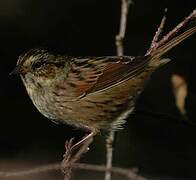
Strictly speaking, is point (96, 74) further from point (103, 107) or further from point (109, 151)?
point (109, 151)

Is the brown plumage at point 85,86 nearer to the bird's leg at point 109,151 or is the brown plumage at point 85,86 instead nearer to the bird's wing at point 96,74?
the bird's wing at point 96,74

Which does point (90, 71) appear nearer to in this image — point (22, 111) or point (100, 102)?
point (100, 102)

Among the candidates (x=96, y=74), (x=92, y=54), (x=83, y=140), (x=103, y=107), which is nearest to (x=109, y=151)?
(x=83, y=140)

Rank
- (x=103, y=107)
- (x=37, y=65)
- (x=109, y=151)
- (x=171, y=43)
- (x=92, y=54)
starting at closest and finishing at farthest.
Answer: (x=109, y=151), (x=171, y=43), (x=37, y=65), (x=103, y=107), (x=92, y=54)

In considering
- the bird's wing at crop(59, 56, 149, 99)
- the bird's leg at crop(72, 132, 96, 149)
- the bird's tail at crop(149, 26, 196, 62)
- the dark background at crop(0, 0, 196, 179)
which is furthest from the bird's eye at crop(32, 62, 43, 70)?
the dark background at crop(0, 0, 196, 179)

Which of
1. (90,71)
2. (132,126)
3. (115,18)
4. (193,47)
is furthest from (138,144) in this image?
(90,71)

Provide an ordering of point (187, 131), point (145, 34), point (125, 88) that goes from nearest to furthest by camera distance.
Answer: point (125, 88), point (187, 131), point (145, 34)

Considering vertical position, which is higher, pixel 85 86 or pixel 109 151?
pixel 85 86

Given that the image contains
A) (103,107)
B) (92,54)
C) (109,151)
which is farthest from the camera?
(92,54)
